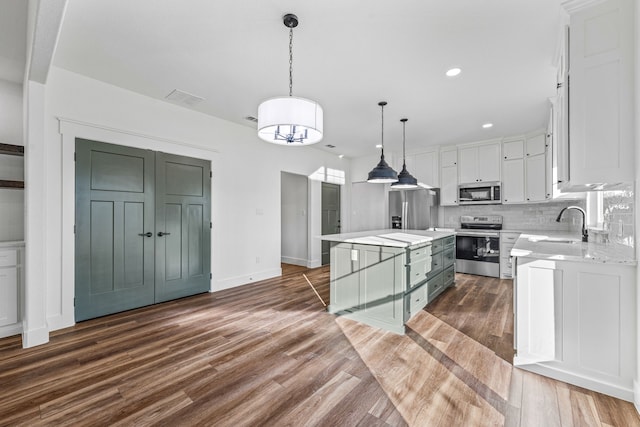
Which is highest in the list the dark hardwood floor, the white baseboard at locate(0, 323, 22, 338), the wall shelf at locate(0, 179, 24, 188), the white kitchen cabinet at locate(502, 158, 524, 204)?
the white kitchen cabinet at locate(502, 158, 524, 204)

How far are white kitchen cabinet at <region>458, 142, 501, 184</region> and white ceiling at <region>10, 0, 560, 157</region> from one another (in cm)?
141

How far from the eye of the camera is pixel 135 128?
3.50m

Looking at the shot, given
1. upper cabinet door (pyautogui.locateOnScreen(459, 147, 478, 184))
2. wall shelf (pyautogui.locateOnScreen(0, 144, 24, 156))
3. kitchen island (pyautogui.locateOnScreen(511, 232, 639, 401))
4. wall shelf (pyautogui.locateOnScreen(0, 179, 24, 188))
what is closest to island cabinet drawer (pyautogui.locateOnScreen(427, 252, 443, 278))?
kitchen island (pyautogui.locateOnScreen(511, 232, 639, 401))

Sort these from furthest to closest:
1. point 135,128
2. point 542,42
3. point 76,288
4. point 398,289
→ 1. point 135,128
2. point 76,288
3. point 398,289
4. point 542,42

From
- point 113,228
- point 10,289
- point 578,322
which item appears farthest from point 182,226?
point 578,322

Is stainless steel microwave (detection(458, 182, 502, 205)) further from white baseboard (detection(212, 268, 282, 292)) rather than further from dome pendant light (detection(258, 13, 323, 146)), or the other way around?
dome pendant light (detection(258, 13, 323, 146))

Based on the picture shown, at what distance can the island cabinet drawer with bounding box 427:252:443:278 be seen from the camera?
143 inches

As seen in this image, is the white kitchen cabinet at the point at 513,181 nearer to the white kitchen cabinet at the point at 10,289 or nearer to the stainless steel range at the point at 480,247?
the stainless steel range at the point at 480,247

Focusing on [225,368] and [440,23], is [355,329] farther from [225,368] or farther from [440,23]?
[440,23]

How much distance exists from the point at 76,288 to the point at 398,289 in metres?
3.39

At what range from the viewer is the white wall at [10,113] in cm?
312

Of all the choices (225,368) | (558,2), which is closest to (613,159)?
(558,2)

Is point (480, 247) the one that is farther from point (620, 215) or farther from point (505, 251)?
point (620, 215)

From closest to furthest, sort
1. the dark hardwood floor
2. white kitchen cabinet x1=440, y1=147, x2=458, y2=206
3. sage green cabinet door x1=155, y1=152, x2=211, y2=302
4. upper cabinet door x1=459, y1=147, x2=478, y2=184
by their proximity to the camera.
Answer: the dark hardwood floor < sage green cabinet door x1=155, y1=152, x2=211, y2=302 < upper cabinet door x1=459, y1=147, x2=478, y2=184 < white kitchen cabinet x1=440, y1=147, x2=458, y2=206
